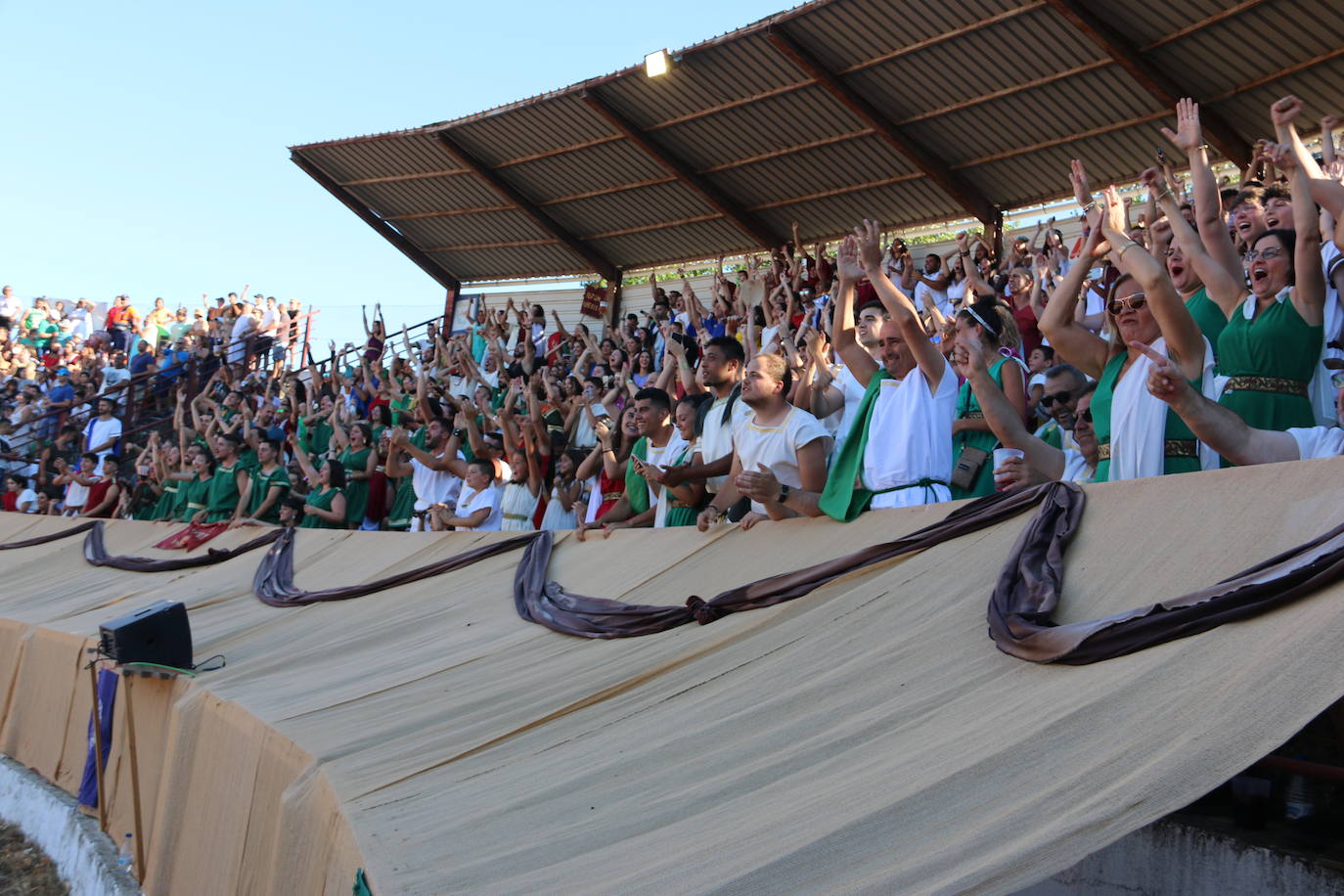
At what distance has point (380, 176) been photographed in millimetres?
18125

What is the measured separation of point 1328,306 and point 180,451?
40.2 feet

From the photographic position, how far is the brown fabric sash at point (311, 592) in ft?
19.4

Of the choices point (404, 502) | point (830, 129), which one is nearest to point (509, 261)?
point (830, 129)

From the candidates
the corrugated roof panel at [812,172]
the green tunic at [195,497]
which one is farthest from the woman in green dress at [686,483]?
the corrugated roof panel at [812,172]

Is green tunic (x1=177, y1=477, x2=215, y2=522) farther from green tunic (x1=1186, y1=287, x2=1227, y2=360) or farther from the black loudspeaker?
green tunic (x1=1186, y1=287, x2=1227, y2=360)

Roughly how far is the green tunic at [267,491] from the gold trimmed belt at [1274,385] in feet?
28.1

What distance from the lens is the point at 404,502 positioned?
1021cm

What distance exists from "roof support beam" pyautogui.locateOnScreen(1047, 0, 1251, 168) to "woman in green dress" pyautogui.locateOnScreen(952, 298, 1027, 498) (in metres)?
7.01

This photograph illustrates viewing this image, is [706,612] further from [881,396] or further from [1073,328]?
[1073,328]

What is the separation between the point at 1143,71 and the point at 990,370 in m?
7.60

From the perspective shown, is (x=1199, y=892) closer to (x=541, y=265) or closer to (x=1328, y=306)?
(x=1328, y=306)

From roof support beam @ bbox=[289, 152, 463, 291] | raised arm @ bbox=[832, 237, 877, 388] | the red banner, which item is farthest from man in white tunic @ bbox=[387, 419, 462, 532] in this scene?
roof support beam @ bbox=[289, 152, 463, 291]

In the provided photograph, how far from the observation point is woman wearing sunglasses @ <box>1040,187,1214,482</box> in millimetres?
3562

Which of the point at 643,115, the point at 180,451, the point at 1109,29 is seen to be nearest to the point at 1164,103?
the point at 1109,29
